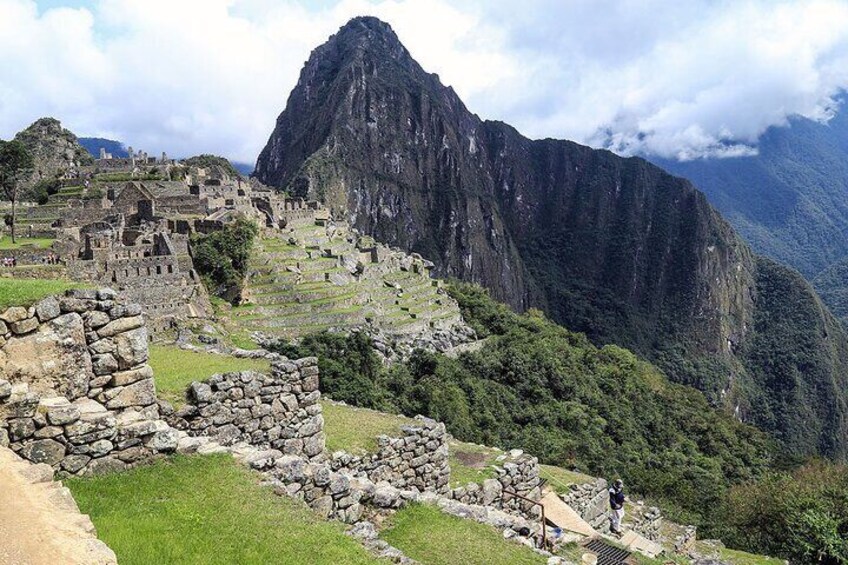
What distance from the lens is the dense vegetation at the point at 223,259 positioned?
1446 inches

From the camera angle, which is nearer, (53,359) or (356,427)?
(53,359)

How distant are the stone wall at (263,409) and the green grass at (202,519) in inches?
62.7

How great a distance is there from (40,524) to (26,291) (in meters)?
3.65

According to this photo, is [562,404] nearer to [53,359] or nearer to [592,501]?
[592,501]

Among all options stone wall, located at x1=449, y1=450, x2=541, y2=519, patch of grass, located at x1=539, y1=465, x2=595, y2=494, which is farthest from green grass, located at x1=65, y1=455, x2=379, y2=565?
patch of grass, located at x1=539, y1=465, x2=595, y2=494

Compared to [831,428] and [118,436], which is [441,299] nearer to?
[118,436]

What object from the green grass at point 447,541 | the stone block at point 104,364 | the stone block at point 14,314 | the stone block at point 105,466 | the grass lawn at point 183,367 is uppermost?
the stone block at point 14,314

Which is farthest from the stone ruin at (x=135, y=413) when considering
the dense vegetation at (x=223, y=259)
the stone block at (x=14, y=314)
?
the dense vegetation at (x=223, y=259)

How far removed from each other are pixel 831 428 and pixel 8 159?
598 ft

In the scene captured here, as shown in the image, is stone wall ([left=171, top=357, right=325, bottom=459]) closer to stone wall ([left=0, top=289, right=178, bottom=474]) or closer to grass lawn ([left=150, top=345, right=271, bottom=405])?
grass lawn ([left=150, top=345, right=271, bottom=405])

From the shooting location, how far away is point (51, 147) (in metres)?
60.0

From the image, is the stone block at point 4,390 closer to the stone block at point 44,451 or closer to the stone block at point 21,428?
the stone block at point 21,428

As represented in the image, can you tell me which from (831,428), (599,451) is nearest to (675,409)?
(599,451)

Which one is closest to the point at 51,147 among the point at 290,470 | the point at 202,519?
the point at 290,470
